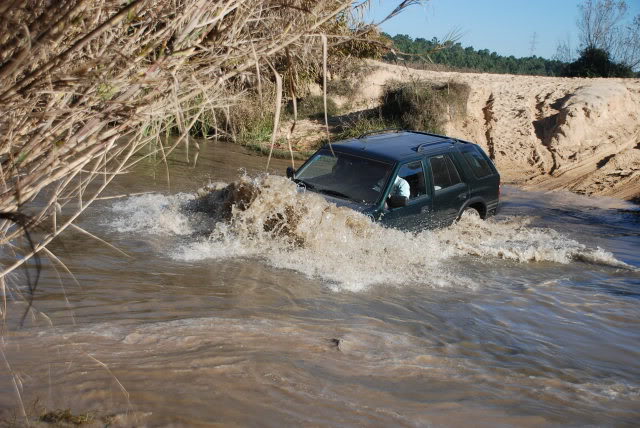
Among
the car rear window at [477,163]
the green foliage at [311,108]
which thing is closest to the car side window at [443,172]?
the car rear window at [477,163]

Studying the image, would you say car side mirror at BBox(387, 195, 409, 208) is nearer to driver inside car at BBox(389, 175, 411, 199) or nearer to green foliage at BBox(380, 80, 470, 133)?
driver inside car at BBox(389, 175, 411, 199)

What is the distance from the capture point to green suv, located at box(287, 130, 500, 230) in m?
8.11

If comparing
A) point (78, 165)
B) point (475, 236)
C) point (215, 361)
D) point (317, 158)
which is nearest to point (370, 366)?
point (215, 361)

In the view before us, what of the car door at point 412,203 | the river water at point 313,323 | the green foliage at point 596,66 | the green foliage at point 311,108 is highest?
the green foliage at point 596,66

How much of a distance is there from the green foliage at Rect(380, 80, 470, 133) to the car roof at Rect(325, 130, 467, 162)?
1120 centimetres

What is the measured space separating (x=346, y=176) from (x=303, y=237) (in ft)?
3.12

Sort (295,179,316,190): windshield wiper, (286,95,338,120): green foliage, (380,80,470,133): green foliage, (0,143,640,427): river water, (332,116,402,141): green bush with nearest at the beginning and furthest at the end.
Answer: (0,143,640,427): river water
(295,179,316,190): windshield wiper
(332,116,402,141): green bush
(380,80,470,133): green foliage
(286,95,338,120): green foliage

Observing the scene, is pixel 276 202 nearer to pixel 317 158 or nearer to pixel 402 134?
pixel 317 158

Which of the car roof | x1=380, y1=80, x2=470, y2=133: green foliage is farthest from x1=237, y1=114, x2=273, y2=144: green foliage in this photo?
the car roof

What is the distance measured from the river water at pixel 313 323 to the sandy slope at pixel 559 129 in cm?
811

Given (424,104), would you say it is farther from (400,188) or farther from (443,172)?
(400,188)

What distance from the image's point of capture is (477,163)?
9.84 m

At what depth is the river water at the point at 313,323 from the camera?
4371mm

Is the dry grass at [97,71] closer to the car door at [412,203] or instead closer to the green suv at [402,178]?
the green suv at [402,178]
